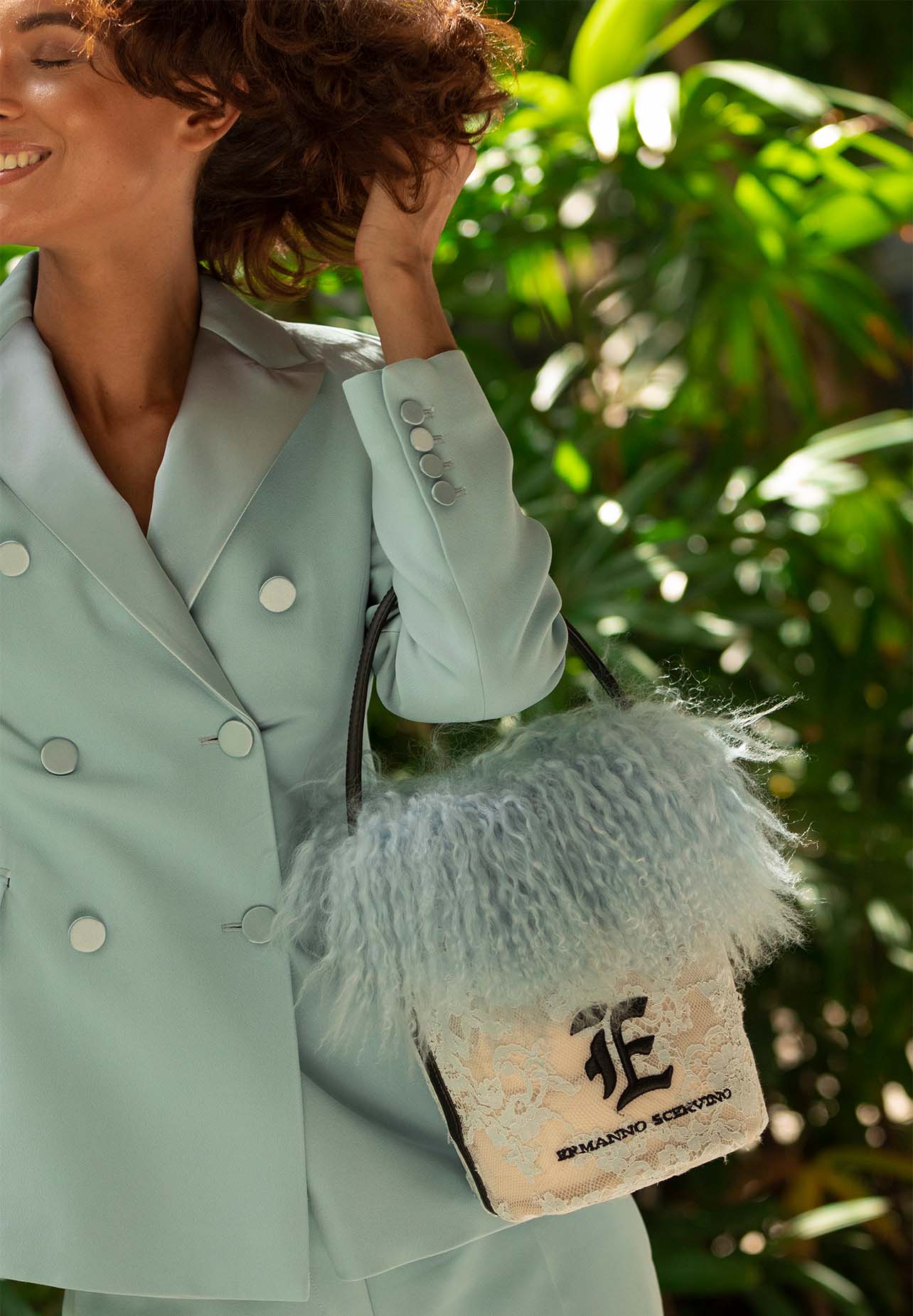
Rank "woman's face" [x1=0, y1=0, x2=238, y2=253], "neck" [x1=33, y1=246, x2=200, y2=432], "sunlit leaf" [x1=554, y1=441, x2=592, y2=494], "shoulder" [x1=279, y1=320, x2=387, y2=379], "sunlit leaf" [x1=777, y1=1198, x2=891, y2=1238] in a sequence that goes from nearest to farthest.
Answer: "woman's face" [x1=0, y1=0, x2=238, y2=253], "neck" [x1=33, y1=246, x2=200, y2=432], "shoulder" [x1=279, y1=320, x2=387, y2=379], "sunlit leaf" [x1=554, y1=441, x2=592, y2=494], "sunlit leaf" [x1=777, y1=1198, x2=891, y2=1238]

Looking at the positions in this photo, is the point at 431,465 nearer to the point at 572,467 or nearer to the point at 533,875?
the point at 533,875

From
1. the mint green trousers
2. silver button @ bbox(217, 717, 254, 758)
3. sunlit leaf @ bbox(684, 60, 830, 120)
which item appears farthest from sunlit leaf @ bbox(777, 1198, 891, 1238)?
sunlit leaf @ bbox(684, 60, 830, 120)

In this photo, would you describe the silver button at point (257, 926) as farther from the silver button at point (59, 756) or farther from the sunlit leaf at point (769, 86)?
the sunlit leaf at point (769, 86)

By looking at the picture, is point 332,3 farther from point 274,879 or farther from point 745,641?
point 745,641

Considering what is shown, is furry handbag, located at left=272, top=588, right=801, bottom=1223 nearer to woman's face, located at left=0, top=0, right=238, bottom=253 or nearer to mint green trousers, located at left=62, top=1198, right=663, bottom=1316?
mint green trousers, located at left=62, top=1198, right=663, bottom=1316

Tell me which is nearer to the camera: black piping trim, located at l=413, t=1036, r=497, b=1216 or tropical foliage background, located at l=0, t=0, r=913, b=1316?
black piping trim, located at l=413, t=1036, r=497, b=1216

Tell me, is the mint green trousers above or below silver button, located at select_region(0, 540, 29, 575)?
below

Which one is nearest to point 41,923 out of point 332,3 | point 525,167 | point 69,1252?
point 69,1252

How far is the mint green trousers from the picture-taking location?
79 cm

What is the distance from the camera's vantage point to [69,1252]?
736 mm

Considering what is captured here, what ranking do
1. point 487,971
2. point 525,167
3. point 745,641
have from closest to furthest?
1. point 487,971
2. point 525,167
3. point 745,641

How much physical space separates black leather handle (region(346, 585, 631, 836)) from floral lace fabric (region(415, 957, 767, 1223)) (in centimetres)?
15

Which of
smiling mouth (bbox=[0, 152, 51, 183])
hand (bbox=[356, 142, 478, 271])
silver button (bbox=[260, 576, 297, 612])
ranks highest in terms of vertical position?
smiling mouth (bbox=[0, 152, 51, 183])

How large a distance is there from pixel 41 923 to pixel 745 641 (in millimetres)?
1040
